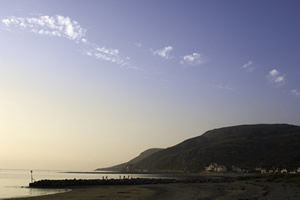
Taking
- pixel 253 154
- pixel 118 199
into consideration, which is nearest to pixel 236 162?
pixel 253 154

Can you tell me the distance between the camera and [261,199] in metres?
30.1

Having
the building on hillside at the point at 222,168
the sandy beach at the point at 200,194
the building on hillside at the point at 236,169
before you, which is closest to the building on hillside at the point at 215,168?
the building on hillside at the point at 222,168

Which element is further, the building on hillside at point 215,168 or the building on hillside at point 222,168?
the building on hillside at point 215,168

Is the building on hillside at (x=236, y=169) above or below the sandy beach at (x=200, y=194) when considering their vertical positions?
below

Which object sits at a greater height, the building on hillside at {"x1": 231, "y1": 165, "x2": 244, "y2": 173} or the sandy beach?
the sandy beach

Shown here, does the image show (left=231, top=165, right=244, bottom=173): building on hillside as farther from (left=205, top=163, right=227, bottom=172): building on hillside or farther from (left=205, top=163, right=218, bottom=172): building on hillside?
(left=205, top=163, right=218, bottom=172): building on hillside

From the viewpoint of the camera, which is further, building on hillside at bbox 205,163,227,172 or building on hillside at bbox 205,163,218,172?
building on hillside at bbox 205,163,218,172

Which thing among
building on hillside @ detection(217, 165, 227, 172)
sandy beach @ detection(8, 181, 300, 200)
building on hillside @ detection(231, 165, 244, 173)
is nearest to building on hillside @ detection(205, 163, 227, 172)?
building on hillside @ detection(217, 165, 227, 172)

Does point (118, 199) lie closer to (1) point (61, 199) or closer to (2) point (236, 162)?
(1) point (61, 199)

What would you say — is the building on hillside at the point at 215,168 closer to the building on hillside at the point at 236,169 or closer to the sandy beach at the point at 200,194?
the building on hillside at the point at 236,169

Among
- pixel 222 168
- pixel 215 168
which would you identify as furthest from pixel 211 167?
pixel 222 168

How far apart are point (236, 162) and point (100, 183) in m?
124

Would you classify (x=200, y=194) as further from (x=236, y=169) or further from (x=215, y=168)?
(x=215, y=168)

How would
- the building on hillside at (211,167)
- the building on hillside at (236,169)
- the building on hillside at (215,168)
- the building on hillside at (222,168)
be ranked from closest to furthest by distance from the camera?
1. the building on hillside at (236,169)
2. the building on hillside at (222,168)
3. the building on hillside at (215,168)
4. the building on hillside at (211,167)
